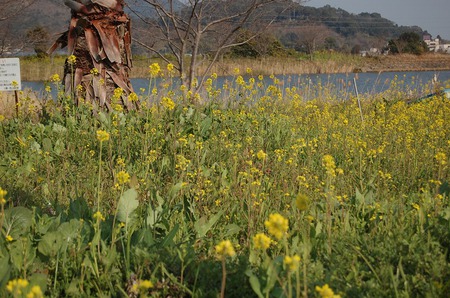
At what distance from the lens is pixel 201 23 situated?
347 inches

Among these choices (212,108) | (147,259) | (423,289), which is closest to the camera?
(423,289)

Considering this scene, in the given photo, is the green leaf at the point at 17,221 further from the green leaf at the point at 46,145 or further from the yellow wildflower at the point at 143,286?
the green leaf at the point at 46,145

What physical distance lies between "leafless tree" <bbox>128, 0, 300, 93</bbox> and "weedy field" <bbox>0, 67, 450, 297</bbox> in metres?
3.46

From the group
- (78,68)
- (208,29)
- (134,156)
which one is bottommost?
(134,156)

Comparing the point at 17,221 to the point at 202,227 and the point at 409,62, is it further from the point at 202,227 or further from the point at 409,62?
the point at 409,62

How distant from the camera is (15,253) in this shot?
2.03 m

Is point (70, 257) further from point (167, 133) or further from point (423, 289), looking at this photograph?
point (167, 133)

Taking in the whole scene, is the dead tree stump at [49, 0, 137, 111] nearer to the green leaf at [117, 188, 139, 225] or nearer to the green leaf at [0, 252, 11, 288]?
the green leaf at [117, 188, 139, 225]

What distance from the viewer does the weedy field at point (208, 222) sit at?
1.87 metres

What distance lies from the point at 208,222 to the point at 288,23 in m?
8.45

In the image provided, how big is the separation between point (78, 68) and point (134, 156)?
2016mm

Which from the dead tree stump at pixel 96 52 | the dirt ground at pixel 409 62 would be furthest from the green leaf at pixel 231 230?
the dirt ground at pixel 409 62

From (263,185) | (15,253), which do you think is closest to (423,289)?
(15,253)

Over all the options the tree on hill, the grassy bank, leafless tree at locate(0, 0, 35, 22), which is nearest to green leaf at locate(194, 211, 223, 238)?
leafless tree at locate(0, 0, 35, 22)
